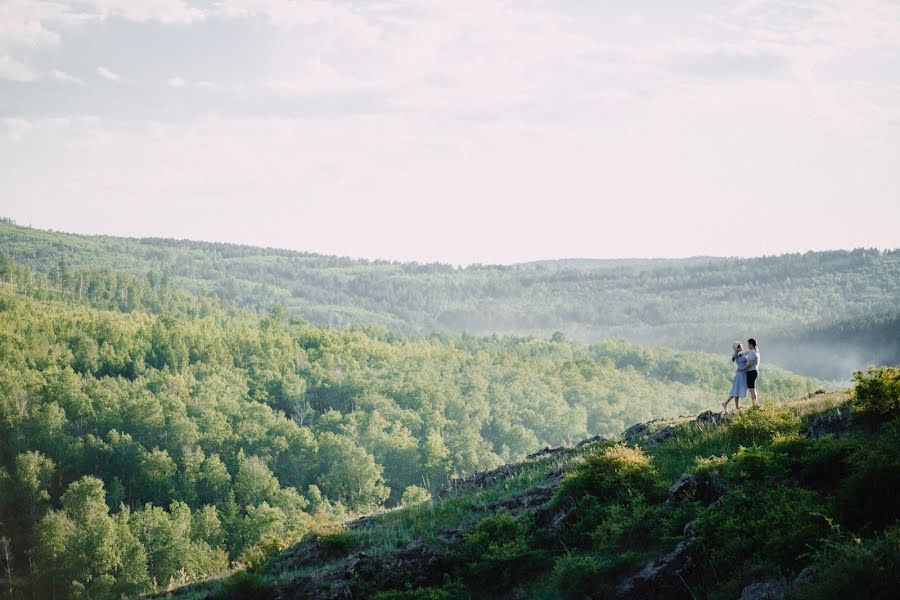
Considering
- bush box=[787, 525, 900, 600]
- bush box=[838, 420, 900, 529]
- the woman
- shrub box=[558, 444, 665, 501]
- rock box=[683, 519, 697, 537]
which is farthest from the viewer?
the woman

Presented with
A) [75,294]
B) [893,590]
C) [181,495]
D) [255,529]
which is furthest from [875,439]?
[75,294]

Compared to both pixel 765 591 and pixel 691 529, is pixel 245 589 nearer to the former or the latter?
pixel 691 529

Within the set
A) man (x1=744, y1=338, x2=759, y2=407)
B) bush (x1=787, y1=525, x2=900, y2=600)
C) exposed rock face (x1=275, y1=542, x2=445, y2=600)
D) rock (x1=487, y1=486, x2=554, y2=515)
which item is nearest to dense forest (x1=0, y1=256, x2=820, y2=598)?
exposed rock face (x1=275, y1=542, x2=445, y2=600)

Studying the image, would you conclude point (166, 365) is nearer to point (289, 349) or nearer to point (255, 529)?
point (289, 349)

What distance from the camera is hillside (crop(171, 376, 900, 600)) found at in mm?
13305

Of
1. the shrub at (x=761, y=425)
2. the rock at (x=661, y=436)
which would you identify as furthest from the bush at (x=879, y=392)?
the rock at (x=661, y=436)

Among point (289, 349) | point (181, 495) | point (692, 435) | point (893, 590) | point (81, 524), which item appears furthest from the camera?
point (289, 349)

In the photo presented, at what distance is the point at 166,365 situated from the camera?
4936 inches

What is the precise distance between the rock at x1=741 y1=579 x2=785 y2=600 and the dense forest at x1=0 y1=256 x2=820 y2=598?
15189mm

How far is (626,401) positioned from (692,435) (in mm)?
131503

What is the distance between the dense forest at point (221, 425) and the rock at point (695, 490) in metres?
12.7

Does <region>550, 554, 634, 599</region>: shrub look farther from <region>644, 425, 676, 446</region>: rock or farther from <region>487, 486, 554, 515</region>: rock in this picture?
<region>644, 425, 676, 446</region>: rock

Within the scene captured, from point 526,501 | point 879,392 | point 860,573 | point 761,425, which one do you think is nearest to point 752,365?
point 761,425

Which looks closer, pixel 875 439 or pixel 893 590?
pixel 893 590
